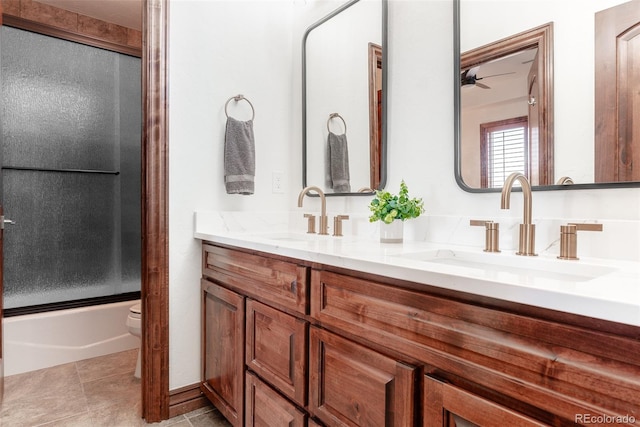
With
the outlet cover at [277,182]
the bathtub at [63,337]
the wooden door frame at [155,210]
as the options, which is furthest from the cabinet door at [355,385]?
the bathtub at [63,337]

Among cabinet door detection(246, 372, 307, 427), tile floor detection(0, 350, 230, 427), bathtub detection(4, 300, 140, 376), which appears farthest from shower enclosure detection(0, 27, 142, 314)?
cabinet door detection(246, 372, 307, 427)

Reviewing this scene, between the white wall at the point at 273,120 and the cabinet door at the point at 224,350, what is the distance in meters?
0.11

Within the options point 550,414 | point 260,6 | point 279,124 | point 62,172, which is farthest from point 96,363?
point 550,414

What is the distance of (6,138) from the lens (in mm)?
2412

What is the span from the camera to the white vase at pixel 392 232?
4.57ft

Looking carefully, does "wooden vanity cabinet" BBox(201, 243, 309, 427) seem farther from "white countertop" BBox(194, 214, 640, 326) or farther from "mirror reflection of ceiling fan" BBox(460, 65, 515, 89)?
"mirror reflection of ceiling fan" BBox(460, 65, 515, 89)

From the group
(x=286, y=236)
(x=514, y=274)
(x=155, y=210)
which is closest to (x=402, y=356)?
(x=514, y=274)

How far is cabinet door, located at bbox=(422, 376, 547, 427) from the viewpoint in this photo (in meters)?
0.64

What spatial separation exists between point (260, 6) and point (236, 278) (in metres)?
1.50

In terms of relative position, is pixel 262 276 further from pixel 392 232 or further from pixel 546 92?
pixel 546 92

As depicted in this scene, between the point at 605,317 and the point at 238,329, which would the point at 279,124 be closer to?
the point at 238,329

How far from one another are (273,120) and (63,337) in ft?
6.25

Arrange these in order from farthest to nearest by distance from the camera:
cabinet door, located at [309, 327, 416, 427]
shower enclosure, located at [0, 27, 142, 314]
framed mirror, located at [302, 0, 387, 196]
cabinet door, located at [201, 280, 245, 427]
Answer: shower enclosure, located at [0, 27, 142, 314], framed mirror, located at [302, 0, 387, 196], cabinet door, located at [201, 280, 245, 427], cabinet door, located at [309, 327, 416, 427]

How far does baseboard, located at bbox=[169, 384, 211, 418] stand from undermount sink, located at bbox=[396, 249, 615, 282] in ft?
4.32
